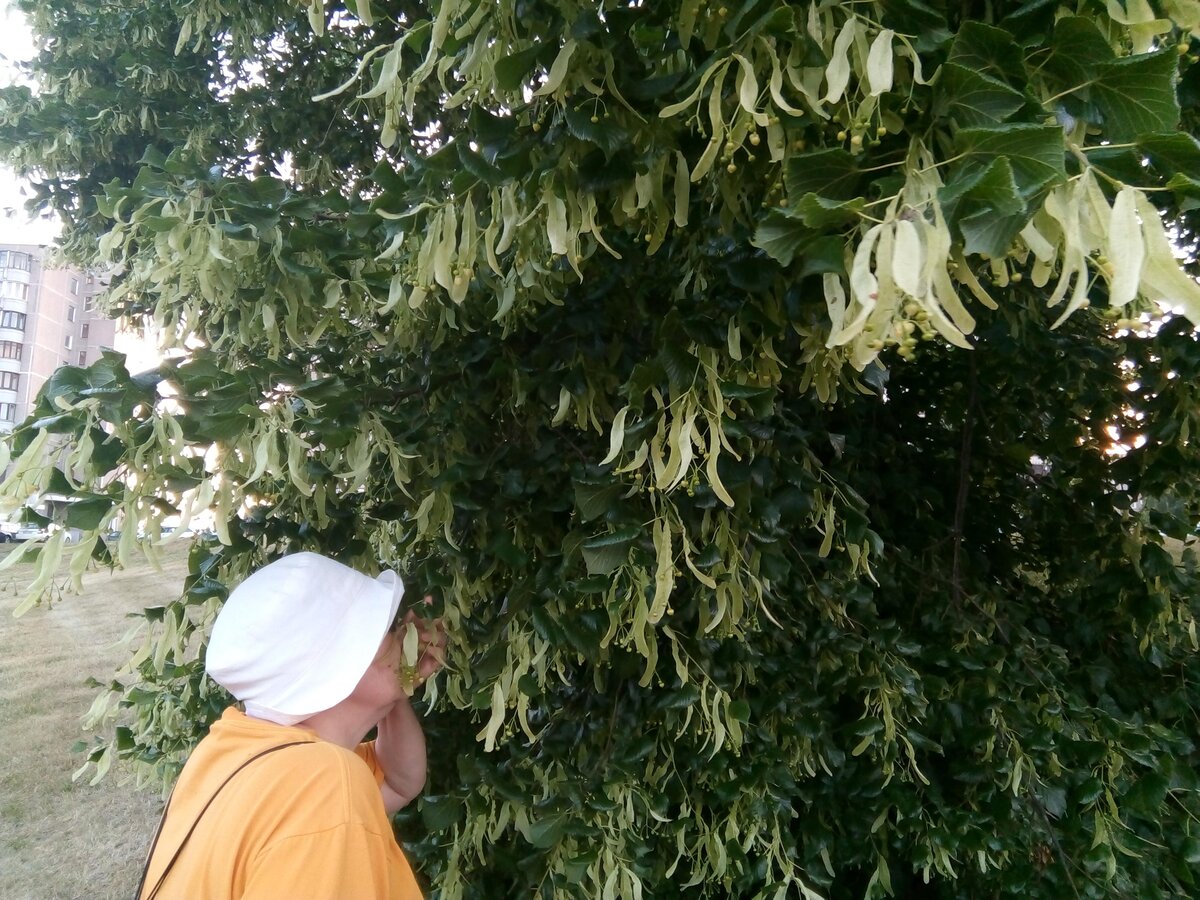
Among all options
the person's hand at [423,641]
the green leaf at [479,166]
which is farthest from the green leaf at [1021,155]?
the person's hand at [423,641]

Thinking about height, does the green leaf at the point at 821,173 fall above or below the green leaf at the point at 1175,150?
below

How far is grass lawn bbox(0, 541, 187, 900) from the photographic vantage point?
8.54ft

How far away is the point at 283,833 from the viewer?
76cm

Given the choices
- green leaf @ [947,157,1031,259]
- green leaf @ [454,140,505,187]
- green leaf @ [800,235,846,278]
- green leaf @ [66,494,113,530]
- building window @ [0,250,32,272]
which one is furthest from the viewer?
building window @ [0,250,32,272]

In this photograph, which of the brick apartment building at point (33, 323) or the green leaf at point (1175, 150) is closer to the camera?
the green leaf at point (1175, 150)

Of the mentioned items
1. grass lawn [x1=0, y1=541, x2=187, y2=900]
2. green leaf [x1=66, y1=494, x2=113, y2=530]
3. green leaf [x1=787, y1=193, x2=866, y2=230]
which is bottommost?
grass lawn [x1=0, y1=541, x2=187, y2=900]

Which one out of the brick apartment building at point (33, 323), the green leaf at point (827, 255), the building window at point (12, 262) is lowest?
the brick apartment building at point (33, 323)

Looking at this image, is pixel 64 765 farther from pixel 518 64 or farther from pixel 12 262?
pixel 12 262

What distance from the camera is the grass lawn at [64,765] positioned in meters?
2.60

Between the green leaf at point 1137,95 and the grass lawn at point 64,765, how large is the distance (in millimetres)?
2349

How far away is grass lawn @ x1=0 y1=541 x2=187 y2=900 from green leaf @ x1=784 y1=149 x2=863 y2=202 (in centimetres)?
213

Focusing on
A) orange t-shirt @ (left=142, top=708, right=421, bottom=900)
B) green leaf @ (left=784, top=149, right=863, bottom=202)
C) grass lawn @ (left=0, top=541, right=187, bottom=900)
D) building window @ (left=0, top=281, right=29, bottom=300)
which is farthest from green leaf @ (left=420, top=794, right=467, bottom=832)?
building window @ (left=0, top=281, right=29, bottom=300)

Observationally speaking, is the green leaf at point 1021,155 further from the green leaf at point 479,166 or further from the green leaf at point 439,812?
the green leaf at point 439,812

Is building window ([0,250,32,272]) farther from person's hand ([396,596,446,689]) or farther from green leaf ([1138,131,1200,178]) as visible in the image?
green leaf ([1138,131,1200,178])
